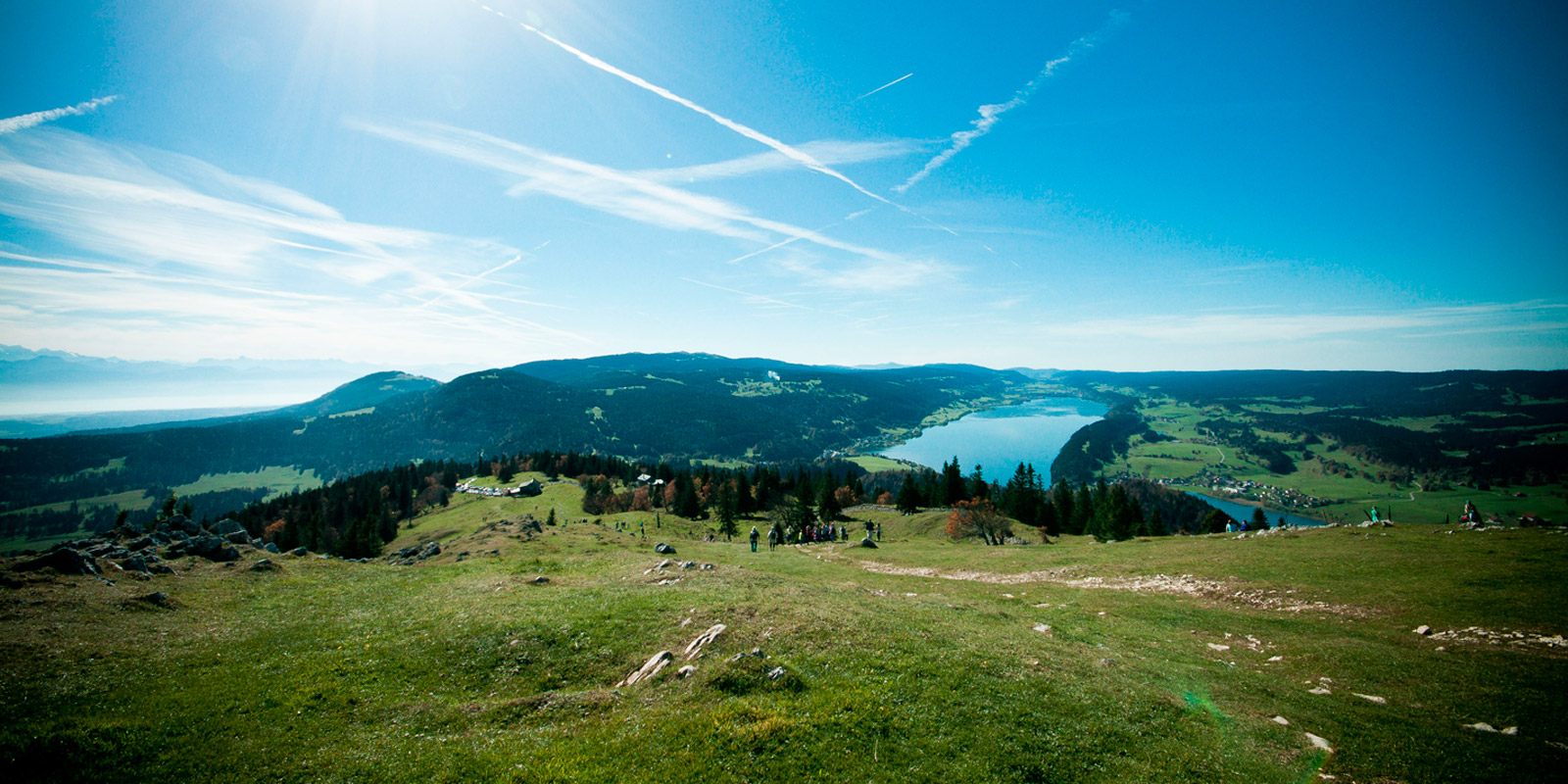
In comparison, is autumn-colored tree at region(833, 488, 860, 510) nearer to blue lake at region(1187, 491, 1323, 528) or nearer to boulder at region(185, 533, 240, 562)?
boulder at region(185, 533, 240, 562)

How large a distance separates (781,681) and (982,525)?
48.9 metres

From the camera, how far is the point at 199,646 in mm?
16141

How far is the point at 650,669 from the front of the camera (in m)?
15.4

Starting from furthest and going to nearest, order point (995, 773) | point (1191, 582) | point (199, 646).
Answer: point (1191, 582) → point (199, 646) → point (995, 773)

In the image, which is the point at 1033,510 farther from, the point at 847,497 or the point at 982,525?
the point at 847,497

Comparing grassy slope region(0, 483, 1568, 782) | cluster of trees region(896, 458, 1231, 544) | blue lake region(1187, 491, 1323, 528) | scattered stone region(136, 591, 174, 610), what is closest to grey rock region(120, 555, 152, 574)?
grassy slope region(0, 483, 1568, 782)

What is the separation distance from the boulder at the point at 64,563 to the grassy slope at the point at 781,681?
2.79 metres

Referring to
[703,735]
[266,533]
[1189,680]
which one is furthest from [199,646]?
[266,533]

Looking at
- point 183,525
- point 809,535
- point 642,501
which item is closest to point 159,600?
point 183,525

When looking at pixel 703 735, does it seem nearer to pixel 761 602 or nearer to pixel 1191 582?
pixel 761 602

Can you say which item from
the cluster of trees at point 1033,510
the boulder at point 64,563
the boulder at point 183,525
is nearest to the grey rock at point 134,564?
the boulder at point 64,563

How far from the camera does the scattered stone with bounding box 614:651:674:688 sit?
49.3 feet

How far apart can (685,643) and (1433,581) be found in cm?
3323

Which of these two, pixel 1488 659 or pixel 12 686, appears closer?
pixel 12 686
